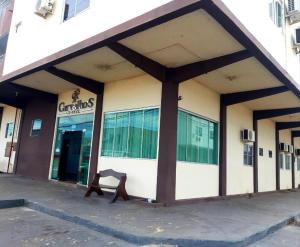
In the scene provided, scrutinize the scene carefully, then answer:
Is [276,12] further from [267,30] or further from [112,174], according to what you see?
[112,174]

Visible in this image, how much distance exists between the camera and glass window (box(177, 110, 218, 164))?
9199 mm

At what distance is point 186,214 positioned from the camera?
7070 millimetres

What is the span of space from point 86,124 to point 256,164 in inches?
→ 313

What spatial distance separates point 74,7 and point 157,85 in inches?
145

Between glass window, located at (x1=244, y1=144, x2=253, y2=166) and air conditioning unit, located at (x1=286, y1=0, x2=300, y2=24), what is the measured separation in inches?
213

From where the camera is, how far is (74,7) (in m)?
9.40

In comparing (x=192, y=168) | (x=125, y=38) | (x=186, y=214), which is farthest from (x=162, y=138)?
(x=125, y=38)

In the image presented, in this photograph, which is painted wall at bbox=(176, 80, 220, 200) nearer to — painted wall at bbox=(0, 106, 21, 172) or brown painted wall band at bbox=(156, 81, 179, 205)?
brown painted wall band at bbox=(156, 81, 179, 205)

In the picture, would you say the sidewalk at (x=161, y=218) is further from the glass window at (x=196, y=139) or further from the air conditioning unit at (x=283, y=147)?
the air conditioning unit at (x=283, y=147)

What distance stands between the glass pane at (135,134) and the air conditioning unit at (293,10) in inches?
268

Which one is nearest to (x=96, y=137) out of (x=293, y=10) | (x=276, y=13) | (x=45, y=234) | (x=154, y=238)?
(x=45, y=234)

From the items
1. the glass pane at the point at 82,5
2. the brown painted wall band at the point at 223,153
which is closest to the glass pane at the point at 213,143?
the brown painted wall band at the point at 223,153

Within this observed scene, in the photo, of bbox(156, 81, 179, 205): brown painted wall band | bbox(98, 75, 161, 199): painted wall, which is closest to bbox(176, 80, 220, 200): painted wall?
bbox(156, 81, 179, 205): brown painted wall band

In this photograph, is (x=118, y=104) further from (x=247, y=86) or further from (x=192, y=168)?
(x=247, y=86)
